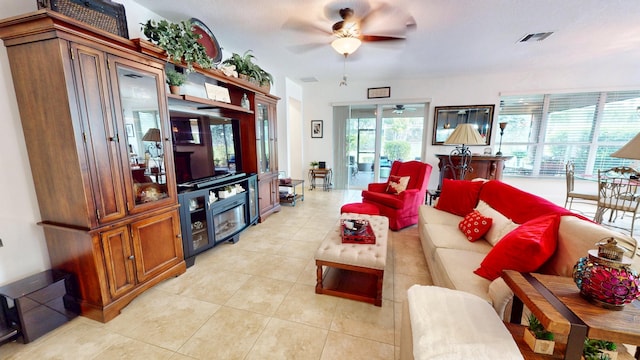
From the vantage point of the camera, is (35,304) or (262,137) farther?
(262,137)

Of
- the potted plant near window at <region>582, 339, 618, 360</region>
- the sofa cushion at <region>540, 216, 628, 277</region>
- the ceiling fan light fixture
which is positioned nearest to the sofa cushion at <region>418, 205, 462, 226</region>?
the sofa cushion at <region>540, 216, 628, 277</region>

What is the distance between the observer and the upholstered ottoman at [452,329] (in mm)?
899

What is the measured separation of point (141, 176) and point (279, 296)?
1546mm

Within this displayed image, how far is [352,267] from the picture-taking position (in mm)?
1898

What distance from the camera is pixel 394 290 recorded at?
209 centimetres

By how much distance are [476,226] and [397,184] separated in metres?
1.65

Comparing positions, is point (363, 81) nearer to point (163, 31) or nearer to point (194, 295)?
point (163, 31)

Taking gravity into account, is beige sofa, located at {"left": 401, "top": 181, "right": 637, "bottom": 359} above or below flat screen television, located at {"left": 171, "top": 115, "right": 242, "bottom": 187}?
below

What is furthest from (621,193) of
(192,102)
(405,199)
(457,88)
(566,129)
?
(192,102)

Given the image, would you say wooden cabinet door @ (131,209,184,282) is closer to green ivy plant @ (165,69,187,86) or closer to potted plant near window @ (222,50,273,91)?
green ivy plant @ (165,69,187,86)

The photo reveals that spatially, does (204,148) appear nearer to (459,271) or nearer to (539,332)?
(459,271)

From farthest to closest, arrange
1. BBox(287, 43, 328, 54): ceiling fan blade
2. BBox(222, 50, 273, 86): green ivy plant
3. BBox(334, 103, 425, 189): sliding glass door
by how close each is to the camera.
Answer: BBox(334, 103, 425, 189): sliding glass door < BBox(287, 43, 328, 54): ceiling fan blade < BBox(222, 50, 273, 86): green ivy plant

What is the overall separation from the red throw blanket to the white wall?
3230 millimetres

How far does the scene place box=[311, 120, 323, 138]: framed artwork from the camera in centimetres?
609
